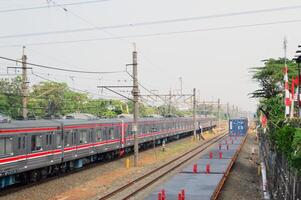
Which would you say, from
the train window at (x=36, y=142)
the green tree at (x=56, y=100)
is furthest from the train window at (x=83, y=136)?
the green tree at (x=56, y=100)

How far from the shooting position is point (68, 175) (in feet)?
88.6

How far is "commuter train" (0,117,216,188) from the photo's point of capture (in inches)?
797

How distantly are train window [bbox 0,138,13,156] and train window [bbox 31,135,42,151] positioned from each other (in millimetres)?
2179

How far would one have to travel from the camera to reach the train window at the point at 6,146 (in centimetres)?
1926

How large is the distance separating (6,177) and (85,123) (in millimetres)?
9395

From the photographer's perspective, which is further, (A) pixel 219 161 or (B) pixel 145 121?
(B) pixel 145 121

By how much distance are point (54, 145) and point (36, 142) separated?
2.27m

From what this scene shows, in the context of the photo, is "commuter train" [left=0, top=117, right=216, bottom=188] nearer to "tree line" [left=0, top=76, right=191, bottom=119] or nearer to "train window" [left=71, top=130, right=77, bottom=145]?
"train window" [left=71, top=130, right=77, bottom=145]

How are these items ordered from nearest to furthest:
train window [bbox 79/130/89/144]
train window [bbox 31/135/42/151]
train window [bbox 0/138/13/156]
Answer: train window [bbox 0/138/13/156]
train window [bbox 31/135/42/151]
train window [bbox 79/130/89/144]

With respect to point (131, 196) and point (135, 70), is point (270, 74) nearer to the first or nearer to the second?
point (135, 70)

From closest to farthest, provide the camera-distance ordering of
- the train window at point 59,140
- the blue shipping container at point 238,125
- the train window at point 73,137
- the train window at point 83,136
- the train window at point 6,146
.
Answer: the train window at point 6,146, the train window at point 59,140, the train window at point 73,137, the train window at point 83,136, the blue shipping container at point 238,125

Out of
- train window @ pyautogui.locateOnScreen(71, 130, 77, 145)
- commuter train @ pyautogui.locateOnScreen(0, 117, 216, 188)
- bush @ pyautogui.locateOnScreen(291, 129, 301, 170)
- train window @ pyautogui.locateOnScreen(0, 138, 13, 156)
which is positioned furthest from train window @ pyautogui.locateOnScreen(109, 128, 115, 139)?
bush @ pyautogui.locateOnScreen(291, 129, 301, 170)

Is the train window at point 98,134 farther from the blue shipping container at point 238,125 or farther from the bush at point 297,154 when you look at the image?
the blue shipping container at point 238,125

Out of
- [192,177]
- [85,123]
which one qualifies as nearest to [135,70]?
[85,123]
